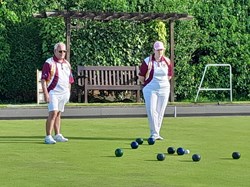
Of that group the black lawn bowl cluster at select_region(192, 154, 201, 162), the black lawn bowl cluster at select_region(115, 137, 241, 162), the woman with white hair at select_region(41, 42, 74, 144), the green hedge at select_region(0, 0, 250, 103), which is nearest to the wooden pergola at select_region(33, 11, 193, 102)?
the green hedge at select_region(0, 0, 250, 103)

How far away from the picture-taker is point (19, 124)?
1794 centimetres

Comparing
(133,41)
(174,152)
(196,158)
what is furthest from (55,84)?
(133,41)

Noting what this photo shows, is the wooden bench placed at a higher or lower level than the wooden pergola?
lower

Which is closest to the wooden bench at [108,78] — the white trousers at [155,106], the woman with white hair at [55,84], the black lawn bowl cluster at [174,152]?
the white trousers at [155,106]

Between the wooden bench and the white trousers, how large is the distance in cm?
1158

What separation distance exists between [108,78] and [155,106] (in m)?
12.3

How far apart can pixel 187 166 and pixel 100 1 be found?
1764 cm

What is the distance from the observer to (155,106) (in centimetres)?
1450

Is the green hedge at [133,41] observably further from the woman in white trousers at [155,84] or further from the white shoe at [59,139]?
the white shoe at [59,139]

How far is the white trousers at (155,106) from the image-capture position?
47.2 ft

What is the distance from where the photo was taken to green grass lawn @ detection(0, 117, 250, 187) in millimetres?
9391

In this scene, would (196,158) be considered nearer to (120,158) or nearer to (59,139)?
(120,158)

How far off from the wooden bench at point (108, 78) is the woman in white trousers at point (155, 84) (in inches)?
456

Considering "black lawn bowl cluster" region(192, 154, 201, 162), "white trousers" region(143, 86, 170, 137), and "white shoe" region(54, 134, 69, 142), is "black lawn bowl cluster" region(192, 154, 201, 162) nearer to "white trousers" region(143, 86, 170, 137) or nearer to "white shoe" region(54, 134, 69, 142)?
"white trousers" region(143, 86, 170, 137)
